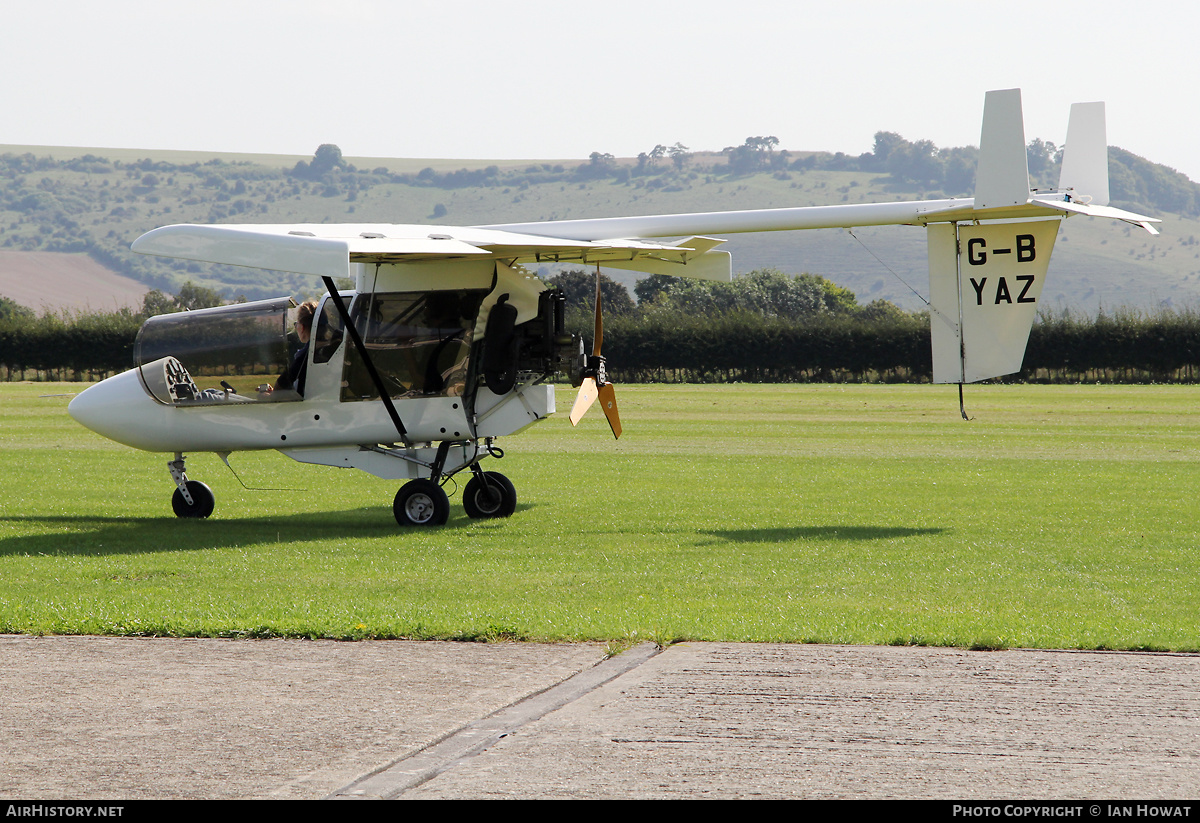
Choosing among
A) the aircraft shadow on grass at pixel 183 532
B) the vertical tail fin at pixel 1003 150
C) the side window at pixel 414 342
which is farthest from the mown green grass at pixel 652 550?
the vertical tail fin at pixel 1003 150

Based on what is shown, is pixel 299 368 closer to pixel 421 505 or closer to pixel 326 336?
pixel 326 336

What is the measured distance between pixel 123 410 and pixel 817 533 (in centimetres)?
752

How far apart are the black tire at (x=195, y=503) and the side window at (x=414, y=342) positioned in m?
2.28

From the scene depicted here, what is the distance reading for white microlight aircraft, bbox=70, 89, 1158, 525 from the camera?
499 inches

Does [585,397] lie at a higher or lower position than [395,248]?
lower

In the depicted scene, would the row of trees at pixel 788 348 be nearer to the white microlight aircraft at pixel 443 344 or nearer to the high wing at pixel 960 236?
the high wing at pixel 960 236

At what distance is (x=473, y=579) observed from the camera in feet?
31.0

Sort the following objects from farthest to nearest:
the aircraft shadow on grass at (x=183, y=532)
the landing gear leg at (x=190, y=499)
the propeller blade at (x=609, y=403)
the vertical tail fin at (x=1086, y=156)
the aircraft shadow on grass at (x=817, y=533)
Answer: the vertical tail fin at (x=1086, y=156)
the landing gear leg at (x=190, y=499)
the propeller blade at (x=609, y=403)
the aircraft shadow on grass at (x=817, y=533)
the aircraft shadow on grass at (x=183, y=532)

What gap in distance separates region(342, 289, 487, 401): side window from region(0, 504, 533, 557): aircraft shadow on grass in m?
1.48

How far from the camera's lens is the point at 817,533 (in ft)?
40.2

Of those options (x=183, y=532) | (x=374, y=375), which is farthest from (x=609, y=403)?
(x=183, y=532)

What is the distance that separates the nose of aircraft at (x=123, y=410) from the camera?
12.9 m

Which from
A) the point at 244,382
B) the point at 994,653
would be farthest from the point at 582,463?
the point at 994,653
